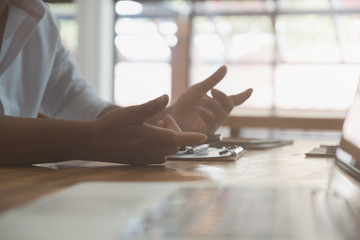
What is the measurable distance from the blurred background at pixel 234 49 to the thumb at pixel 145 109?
5.07 metres

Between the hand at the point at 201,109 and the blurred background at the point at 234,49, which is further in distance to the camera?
the blurred background at the point at 234,49

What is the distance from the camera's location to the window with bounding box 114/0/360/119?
680 cm

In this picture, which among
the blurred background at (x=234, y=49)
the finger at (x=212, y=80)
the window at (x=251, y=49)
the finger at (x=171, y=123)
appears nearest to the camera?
the finger at (x=171, y=123)

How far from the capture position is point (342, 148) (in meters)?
1.05

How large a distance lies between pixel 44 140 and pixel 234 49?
6.92 m

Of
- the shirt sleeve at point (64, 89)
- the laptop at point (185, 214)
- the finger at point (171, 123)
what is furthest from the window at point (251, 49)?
the laptop at point (185, 214)

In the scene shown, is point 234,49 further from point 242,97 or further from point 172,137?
point 172,137

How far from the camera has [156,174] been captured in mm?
889

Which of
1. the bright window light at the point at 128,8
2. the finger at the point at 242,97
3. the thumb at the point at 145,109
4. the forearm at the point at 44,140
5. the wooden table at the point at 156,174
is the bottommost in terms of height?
the wooden table at the point at 156,174

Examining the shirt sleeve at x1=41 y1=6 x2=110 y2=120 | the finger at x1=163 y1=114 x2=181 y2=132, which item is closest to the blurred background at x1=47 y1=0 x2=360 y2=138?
the shirt sleeve at x1=41 y1=6 x2=110 y2=120

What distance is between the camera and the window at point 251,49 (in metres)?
6.80

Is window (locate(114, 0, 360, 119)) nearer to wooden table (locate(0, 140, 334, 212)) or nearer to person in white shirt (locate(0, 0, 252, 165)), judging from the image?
person in white shirt (locate(0, 0, 252, 165))

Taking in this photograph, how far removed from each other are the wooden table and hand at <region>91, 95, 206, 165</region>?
25mm

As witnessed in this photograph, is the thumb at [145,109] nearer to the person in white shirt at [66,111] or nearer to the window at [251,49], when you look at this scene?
the person in white shirt at [66,111]
